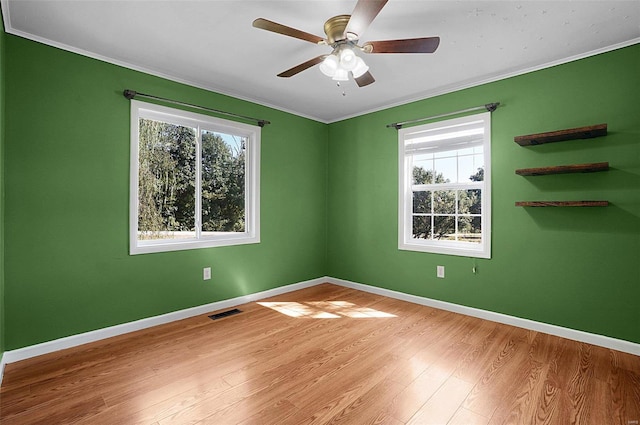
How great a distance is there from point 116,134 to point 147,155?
34 centimetres

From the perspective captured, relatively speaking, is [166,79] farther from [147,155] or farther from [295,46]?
[295,46]

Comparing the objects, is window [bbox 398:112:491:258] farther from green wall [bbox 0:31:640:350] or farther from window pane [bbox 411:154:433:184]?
green wall [bbox 0:31:640:350]

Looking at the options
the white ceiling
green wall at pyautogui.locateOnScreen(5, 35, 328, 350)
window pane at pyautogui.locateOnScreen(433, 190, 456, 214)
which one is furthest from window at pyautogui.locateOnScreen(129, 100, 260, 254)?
window pane at pyautogui.locateOnScreen(433, 190, 456, 214)

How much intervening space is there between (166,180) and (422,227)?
2975mm

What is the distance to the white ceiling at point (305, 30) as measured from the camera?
6.84ft

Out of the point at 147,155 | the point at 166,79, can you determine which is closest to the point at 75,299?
the point at 147,155

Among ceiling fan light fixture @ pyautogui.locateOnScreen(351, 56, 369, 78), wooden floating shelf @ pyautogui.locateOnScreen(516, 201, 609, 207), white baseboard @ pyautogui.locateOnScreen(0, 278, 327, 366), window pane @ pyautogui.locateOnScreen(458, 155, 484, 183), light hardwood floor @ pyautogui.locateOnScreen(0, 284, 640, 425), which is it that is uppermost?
ceiling fan light fixture @ pyautogui.locateOnScreen(351, 56, 369, 78)

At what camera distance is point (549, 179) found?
9.40 feet

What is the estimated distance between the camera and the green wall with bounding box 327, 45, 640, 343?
2535 millimetres

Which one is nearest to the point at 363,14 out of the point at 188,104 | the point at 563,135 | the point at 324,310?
the point at 563,135

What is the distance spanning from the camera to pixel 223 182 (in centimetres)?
373

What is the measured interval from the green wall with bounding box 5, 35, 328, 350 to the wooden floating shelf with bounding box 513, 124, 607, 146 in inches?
124

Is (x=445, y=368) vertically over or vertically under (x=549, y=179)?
under

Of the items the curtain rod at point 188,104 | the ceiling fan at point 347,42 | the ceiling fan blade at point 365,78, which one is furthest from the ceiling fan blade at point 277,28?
the curtain rod at point 188,104
